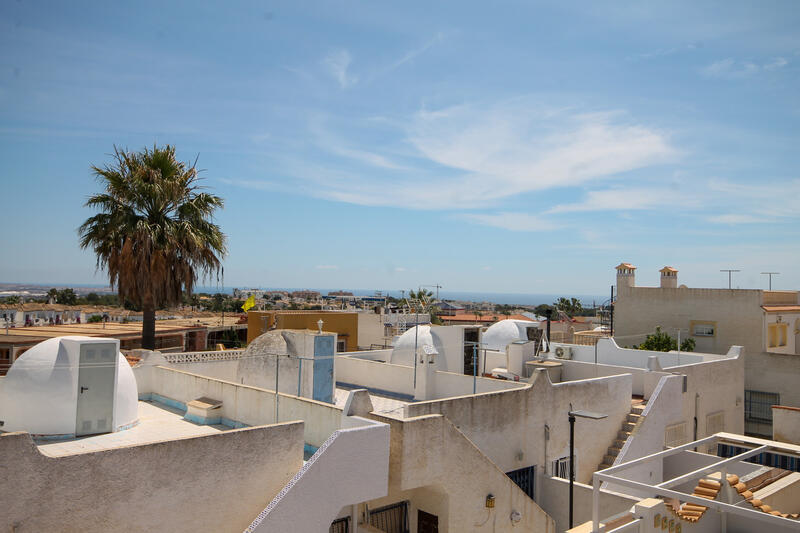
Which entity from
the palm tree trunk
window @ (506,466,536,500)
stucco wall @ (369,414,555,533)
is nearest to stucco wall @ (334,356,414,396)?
window @ (506,466,536,500)

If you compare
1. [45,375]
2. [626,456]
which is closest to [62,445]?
→ [45,375]

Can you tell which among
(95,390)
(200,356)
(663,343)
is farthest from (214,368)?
(663,343)

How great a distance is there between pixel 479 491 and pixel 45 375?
1012 cm

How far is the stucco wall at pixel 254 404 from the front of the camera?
523 inches

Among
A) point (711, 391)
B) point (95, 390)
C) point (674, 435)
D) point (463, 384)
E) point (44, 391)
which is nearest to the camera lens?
point (44, 391)

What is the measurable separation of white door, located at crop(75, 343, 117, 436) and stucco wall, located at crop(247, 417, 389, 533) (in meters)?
5.16

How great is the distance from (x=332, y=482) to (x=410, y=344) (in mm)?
14215

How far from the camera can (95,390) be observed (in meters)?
13.2

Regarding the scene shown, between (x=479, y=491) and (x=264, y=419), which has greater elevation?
(x=264, y=419)

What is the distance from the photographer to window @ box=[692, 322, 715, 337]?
33.4 m

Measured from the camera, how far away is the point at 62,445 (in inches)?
487

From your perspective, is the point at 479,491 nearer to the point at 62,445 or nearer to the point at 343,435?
the point at 343,435

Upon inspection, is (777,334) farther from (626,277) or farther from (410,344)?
(410,344)

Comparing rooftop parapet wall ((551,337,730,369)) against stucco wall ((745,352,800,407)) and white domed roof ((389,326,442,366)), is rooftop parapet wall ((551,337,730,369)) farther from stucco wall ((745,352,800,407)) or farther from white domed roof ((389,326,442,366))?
white domed roof ((389,326,442,366))
